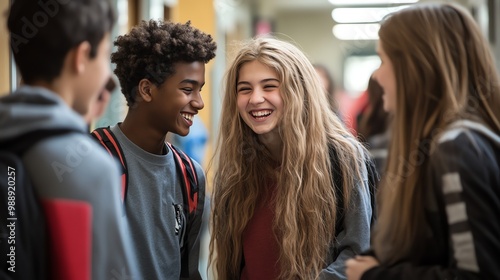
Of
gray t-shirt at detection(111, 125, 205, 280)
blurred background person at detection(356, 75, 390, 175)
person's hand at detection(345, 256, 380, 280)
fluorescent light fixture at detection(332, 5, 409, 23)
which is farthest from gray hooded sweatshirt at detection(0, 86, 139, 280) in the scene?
fluorescent light fixture at detection(332, 5, 409, 23)

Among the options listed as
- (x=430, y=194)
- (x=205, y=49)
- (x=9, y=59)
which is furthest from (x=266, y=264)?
(x=9, y=59)

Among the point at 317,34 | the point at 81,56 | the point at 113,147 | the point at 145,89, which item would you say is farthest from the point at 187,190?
the point at 317,34

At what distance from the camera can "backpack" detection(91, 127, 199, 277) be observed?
2.71 m

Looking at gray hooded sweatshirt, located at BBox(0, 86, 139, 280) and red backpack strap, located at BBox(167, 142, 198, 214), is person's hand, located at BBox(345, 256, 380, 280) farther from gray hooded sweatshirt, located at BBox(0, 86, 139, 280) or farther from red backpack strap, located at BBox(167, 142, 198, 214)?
red backpack strap, located at BBox(167, 142, 198, 214)

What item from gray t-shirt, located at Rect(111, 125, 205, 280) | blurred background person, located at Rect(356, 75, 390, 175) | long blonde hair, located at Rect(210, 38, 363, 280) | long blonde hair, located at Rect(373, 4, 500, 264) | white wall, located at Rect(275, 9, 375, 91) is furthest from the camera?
white wall, located at Rect(275, 9, 375, 91)

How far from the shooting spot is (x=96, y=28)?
1.77 meters

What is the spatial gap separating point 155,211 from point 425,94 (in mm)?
1242

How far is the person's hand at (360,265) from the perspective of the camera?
2025mm

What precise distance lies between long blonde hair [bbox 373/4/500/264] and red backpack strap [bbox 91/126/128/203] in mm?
1106

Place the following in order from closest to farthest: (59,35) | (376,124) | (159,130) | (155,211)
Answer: (59,35), (155,211), (159,130), (376,124)

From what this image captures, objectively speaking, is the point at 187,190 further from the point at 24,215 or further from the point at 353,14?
the point at 353,14

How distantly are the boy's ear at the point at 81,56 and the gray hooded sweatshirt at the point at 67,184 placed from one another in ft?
0.43

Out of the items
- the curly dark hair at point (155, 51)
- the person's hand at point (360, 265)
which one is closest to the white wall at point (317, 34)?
the curly dark hair at point (155, 51)

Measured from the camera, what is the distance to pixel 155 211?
271cm
